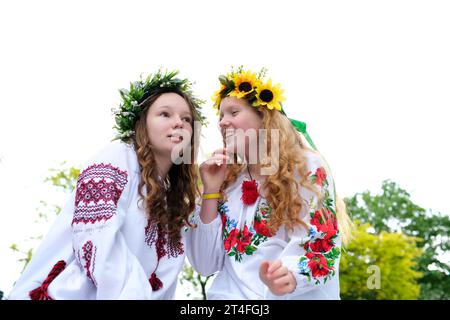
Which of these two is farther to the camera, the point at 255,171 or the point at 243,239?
the point at 255,171

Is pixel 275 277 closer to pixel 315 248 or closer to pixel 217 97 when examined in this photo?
pixel 315 248

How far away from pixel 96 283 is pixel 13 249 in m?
14.1

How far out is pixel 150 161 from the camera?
3.62m

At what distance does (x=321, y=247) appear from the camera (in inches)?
137

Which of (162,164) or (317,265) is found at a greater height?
(162,164)

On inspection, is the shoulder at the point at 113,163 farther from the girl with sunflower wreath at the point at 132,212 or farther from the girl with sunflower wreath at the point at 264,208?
the girl with sunflower wreath at the point at 264,208

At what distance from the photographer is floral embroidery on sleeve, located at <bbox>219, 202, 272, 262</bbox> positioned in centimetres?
372

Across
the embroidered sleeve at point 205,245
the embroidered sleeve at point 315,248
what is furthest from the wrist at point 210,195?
the embroidered sleeve at point 315,248

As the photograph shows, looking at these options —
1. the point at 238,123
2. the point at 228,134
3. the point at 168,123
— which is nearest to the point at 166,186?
the point at 168,123

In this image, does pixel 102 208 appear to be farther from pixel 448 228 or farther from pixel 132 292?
pixel 448 228

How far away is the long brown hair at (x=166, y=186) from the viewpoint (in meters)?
3.46

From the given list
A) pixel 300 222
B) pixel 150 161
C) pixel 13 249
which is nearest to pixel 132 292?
pixel 150 161

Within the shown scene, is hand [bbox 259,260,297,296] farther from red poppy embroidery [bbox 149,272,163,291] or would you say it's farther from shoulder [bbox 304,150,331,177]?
shoulder [bbox 304,150,331,177]

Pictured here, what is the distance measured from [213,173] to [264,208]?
44cm
